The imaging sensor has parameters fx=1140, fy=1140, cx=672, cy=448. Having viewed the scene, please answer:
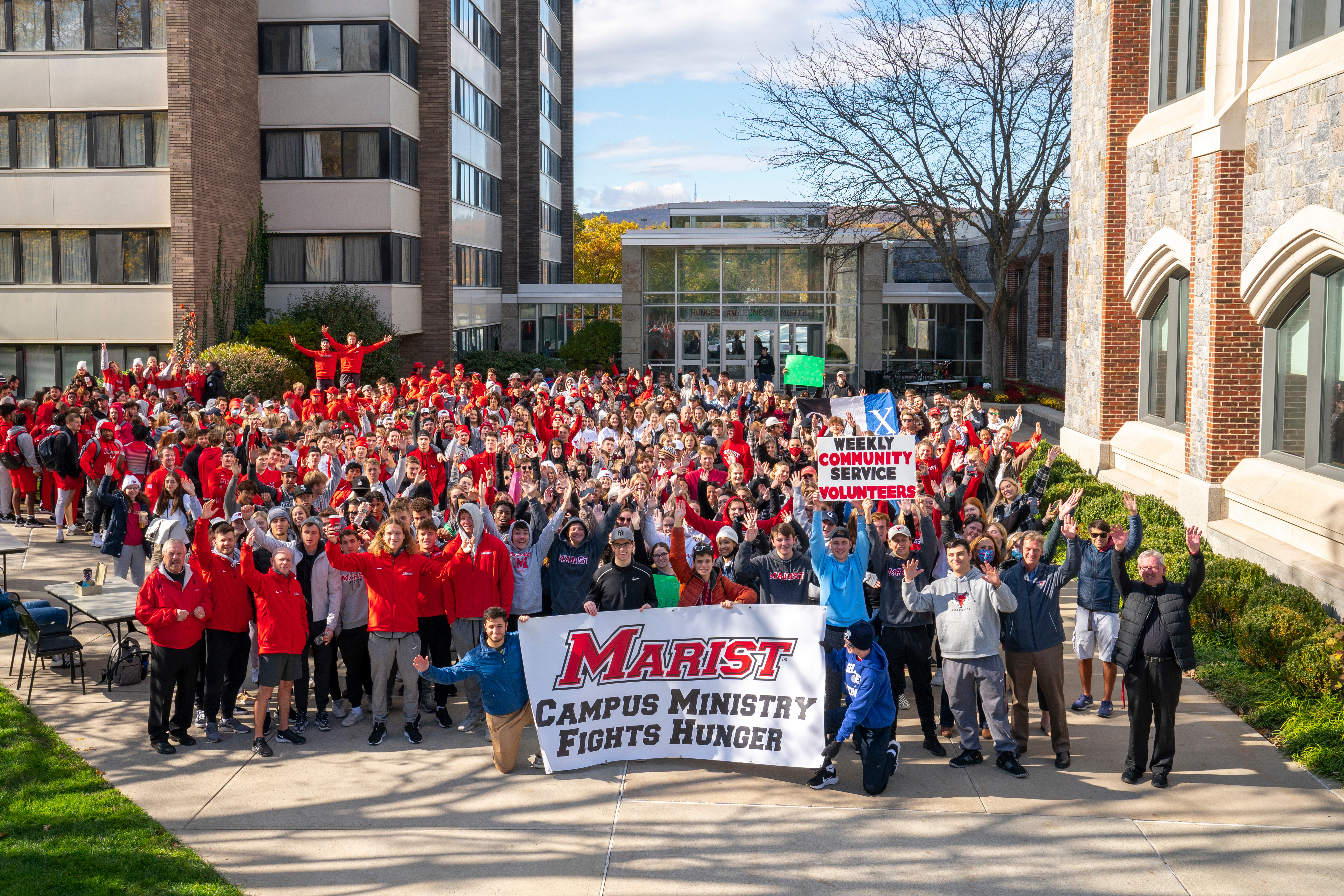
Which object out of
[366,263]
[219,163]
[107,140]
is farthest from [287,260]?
[107,140]

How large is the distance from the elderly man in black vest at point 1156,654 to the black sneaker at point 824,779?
2.11 metres

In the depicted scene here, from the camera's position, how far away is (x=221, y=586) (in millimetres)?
8867

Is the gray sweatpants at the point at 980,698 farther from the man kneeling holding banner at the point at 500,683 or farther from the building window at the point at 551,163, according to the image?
the building window at the point at 551,163

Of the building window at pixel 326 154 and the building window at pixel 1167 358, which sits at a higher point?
the building window at pixel 326 154

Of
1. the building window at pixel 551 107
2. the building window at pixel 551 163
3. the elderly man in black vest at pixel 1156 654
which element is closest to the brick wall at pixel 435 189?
the building window at pixel 551 163

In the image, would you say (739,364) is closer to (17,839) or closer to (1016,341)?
(1016,341)

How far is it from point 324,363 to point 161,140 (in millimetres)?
8989

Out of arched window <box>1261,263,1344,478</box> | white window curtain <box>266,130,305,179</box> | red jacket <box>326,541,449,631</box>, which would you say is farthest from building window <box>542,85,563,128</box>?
red jacket <box>326,541,449,631</box>

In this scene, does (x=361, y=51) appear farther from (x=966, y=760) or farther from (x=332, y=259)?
(x=966, y=760)

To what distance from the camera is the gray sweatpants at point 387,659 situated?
9062 millimetres

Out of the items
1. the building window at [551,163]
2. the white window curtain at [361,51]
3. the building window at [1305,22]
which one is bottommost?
the building window at [1305,22]

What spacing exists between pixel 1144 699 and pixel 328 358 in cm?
2020

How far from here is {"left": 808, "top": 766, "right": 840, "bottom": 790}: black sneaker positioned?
8.22m

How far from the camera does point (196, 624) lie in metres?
8.83
